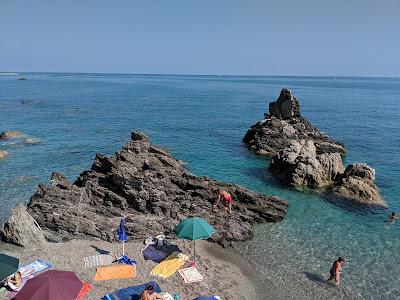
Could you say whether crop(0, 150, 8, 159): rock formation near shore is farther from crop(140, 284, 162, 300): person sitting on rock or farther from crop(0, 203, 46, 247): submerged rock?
crop(140, 284, 162, 300): person sitting on rock

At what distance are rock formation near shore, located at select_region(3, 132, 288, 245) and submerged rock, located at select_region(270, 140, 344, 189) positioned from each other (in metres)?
7.51

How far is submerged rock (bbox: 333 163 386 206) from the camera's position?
36219mm

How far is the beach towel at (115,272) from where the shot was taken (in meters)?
21.3

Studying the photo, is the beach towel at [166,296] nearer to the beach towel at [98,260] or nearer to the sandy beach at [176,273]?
the sandy beach at [176,273]

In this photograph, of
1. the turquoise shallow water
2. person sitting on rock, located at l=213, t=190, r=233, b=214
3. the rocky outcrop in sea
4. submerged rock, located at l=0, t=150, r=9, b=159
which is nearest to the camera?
the turquoise shallow water

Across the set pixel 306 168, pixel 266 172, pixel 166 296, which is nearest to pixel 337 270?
pixel 166 296

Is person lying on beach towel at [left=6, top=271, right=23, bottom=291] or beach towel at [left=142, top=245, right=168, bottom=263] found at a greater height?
person lying on beach towel at [left=6, top=271, right=23, bottom=291]

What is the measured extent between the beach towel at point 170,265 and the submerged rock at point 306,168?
19843mm

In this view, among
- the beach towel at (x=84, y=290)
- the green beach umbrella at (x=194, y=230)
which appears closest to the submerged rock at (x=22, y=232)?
the beach towel at (x=84, y=290)

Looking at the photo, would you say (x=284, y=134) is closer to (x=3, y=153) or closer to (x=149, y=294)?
(x=3, y=153)

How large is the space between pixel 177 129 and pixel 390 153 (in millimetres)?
40873

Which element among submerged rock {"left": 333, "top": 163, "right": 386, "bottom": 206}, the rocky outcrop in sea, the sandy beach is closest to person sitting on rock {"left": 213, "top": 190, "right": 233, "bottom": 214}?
the sandy beach

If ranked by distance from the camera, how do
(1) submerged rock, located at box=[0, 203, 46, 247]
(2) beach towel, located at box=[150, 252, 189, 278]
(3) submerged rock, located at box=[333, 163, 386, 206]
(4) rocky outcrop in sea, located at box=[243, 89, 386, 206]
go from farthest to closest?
(4) rocky outcrop in sea, located at box=[243, 89, 386, 206], (3) submerged rock, located at box=[333, 163, 386, 206], (1) submerged rock, located at box=[0, 203, 46, 247], (2) beach towel, located at box=[150, 252, 189, 278]

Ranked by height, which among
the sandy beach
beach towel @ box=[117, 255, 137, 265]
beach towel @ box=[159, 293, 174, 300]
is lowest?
the sandy beach
